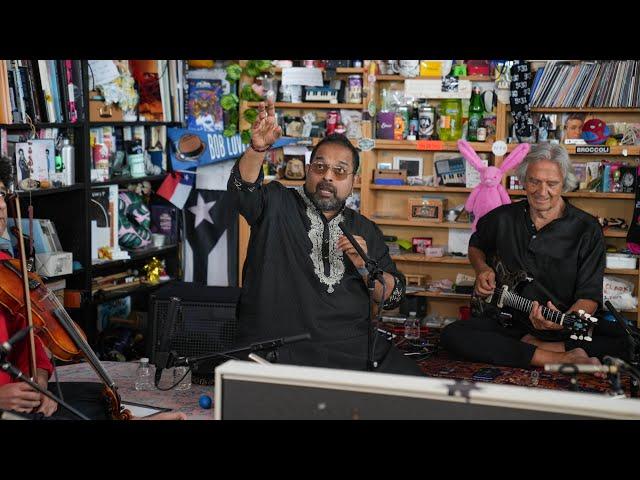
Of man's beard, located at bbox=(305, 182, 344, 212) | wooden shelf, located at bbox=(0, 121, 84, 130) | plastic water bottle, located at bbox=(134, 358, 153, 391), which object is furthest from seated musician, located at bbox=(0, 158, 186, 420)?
wooden shelf, located at bbox=(0, 121, 84, 130)

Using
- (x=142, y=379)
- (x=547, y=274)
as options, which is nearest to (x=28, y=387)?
(x=142, y=379)

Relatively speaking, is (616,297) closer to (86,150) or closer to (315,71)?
(315,71)

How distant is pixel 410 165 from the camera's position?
18.7 ft

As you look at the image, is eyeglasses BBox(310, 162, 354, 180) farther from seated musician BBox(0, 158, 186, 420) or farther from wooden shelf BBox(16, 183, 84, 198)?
wooden shelf BBox(16, 183, 84, 198)

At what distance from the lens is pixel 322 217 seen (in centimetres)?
341

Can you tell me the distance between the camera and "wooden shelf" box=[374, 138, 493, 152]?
534 centimetres

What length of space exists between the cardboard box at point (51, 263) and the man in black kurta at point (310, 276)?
1527mm

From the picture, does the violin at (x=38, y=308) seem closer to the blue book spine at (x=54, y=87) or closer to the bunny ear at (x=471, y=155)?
the blue book spine at (x=54, y=87)

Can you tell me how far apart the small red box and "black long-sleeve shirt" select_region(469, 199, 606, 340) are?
1.42 m

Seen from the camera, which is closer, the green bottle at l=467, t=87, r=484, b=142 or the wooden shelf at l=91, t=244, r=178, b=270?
the wooden shelf at l=91, t=244, r=178, b=270

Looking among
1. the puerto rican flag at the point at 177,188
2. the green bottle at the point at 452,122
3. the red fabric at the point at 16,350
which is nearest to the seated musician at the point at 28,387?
the red fabric at the point at 16,350

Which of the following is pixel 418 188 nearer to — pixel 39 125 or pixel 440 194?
pixel 440 194

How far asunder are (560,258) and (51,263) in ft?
8.51
